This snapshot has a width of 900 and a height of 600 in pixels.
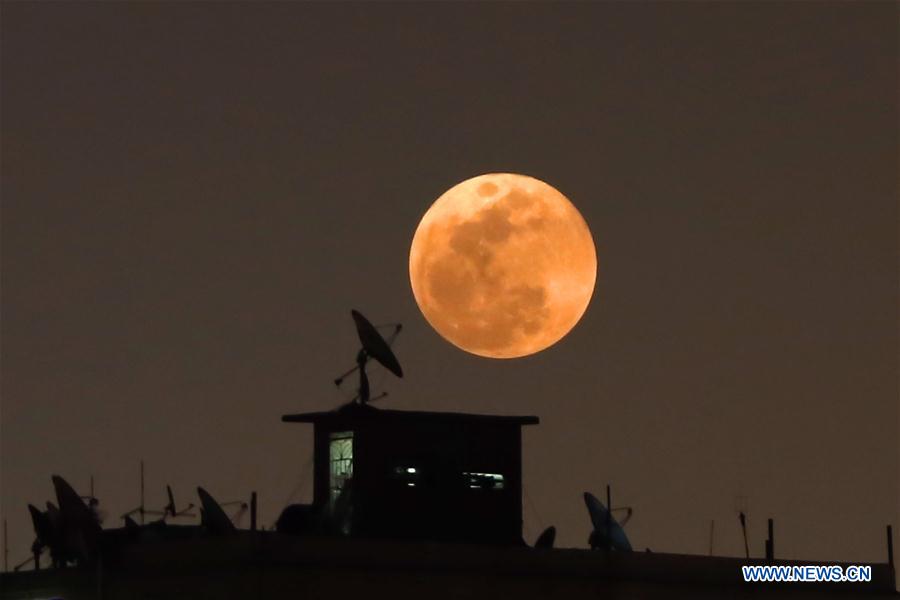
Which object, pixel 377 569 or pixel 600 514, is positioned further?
pixel 600 514

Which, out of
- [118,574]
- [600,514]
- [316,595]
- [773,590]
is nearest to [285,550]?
[316,595]

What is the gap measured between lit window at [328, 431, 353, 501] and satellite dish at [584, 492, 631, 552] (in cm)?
1010

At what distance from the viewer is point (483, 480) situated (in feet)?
326

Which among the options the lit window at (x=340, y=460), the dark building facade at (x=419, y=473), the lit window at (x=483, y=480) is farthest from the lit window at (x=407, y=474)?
the lit window at (x=483, y=480)

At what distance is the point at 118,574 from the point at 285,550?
26.2 feet

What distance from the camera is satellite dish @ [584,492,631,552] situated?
3944 inches

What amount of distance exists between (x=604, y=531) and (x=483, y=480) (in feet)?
16.8

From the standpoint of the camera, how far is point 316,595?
300ft

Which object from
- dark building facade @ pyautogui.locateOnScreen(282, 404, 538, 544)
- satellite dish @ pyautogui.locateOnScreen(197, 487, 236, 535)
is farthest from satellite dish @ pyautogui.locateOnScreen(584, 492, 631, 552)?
satellite dish @ pyautogui.locateOnScreen(197, 487, 236, 535)

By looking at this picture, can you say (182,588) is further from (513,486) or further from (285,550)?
(513,486)

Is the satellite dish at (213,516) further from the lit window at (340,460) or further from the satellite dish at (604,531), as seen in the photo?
the satellite dish at (604,531)

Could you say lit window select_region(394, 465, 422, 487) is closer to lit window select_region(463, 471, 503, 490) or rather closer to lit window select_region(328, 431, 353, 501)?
lit window select_region(328, 431, 353, 501)

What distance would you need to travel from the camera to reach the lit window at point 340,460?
319 ft

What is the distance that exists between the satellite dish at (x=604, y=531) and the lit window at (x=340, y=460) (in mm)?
10097
